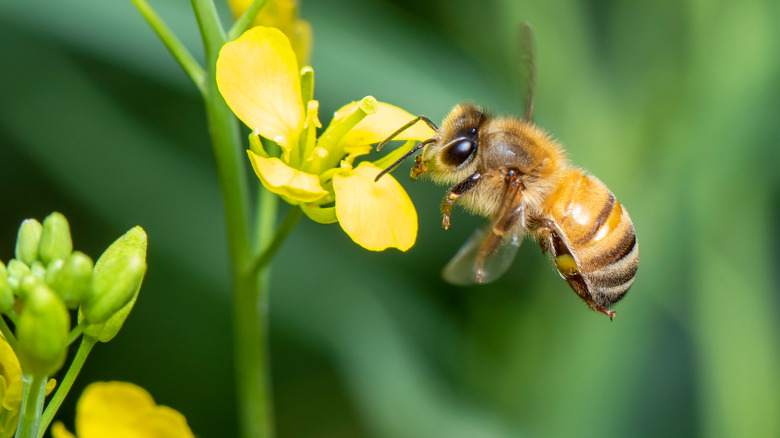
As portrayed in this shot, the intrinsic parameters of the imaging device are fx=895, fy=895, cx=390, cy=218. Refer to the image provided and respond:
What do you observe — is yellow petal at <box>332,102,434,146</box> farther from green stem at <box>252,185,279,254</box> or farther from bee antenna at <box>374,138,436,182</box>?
green stem at <box>252,185,279,254</box>

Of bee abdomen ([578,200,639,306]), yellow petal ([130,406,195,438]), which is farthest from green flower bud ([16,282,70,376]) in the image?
bee abdomen ([578,200,639,306])

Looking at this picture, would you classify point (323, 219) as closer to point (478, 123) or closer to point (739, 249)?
point (478, 123)

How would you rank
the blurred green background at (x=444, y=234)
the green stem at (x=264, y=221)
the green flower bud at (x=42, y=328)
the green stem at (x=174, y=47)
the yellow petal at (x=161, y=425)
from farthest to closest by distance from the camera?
1. the blurred green background at (x=444, y=234)
2. the green stem at (x=264, y=221)
3. the green stem at (x=174, y=47)
4. the yellow petal at (x=161, y=425)
5. the green flower bud at (x=42, y=328)

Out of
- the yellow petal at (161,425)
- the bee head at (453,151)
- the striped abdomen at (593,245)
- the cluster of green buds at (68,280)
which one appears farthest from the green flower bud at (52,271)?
the striped abdomen at (593,245)

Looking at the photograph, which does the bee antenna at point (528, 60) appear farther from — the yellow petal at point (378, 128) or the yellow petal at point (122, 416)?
the yellow petal at point (122, 416)

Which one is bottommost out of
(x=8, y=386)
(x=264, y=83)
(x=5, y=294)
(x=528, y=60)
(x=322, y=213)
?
(x=8, y=386)

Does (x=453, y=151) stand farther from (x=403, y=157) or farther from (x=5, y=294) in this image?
(x=5, y=294)

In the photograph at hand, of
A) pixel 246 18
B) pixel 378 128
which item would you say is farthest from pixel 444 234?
pixel 246 18
